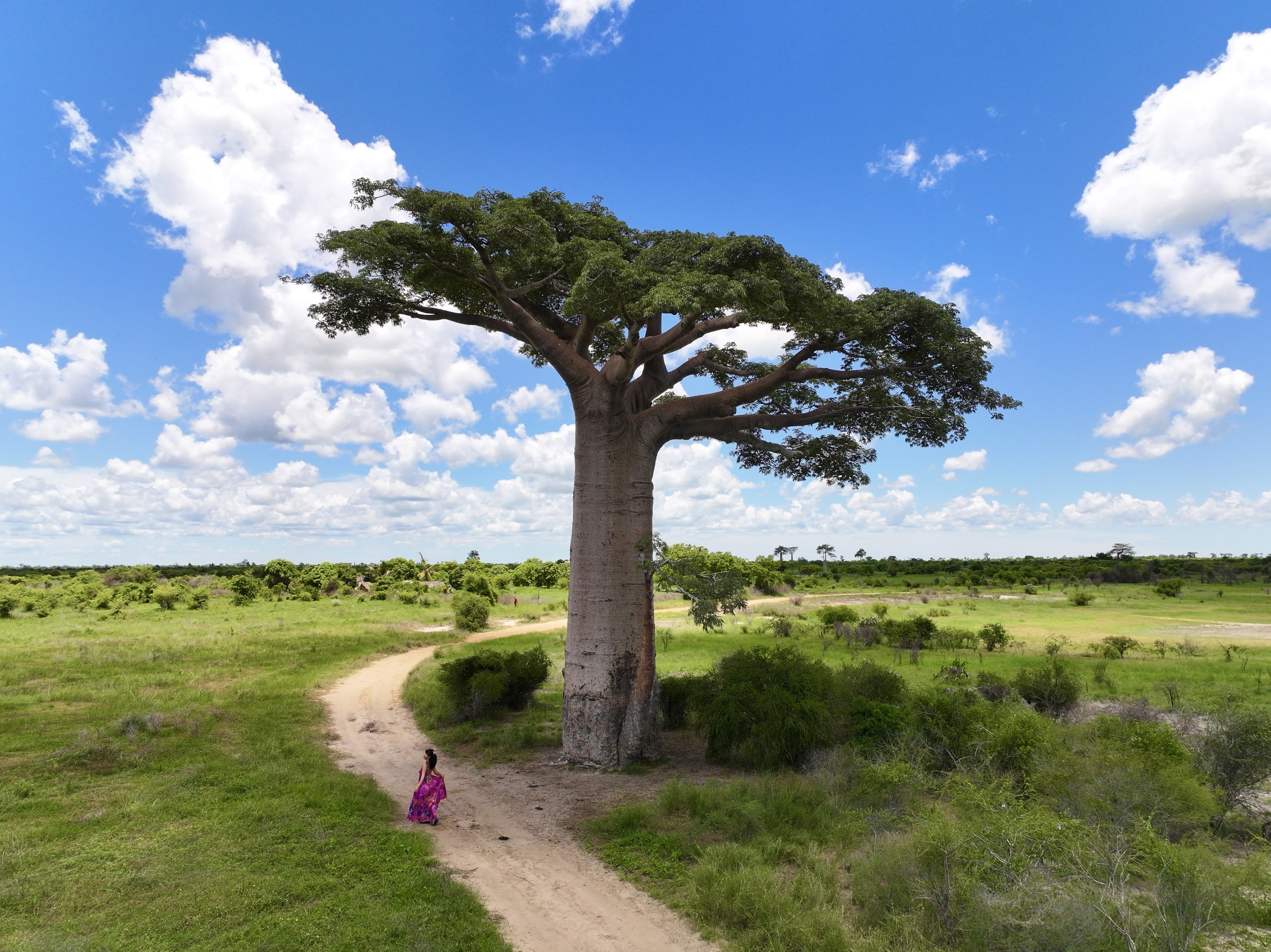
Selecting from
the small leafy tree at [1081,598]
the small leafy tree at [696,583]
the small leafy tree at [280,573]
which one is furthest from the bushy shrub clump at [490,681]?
the small leafy tree at [280,573]

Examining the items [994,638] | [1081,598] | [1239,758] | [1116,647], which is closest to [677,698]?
[1239,758]

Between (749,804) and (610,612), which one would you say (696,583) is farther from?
(749,804)

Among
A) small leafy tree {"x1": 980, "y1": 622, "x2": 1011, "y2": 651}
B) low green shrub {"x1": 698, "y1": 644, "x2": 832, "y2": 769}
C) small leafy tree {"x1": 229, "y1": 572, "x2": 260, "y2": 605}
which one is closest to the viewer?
low green shrub {"x1": 698, "y1": 644, "x2": 832, "y2": 769}

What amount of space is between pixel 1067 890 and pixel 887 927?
1.58 meters

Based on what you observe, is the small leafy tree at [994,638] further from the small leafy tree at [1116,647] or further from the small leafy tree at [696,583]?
the small leafy tree at [696,583]

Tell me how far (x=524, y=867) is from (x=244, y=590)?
4634 centimetres

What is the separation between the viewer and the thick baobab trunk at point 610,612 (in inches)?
459

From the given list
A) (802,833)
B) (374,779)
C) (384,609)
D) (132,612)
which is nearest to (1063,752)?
(802,833)

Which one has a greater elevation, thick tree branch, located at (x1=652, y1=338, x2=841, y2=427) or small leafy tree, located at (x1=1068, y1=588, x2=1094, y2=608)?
thick tree branch, located at (x1=652, y1=338, x2=841, y2=427)

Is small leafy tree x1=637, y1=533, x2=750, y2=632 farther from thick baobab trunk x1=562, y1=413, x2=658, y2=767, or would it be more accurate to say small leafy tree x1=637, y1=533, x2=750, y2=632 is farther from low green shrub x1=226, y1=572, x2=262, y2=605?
low green shrub x1=226, y1=572, x2=262, y2=605

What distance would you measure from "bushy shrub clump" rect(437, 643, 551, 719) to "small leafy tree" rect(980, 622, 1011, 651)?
1730cm

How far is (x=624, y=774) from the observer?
1117 centimetres

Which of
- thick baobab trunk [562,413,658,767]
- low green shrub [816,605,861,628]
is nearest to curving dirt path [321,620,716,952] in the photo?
thick baobab trunk [562,413,658,767]

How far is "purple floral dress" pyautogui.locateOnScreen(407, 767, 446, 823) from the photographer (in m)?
9.02
